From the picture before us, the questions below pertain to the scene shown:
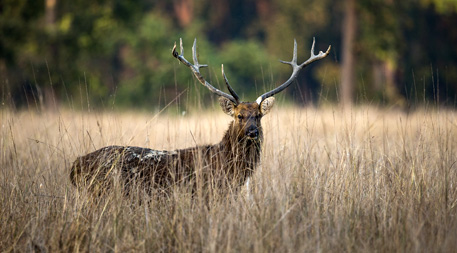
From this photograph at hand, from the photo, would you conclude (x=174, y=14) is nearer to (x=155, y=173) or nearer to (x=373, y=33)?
(x=373, y=33)

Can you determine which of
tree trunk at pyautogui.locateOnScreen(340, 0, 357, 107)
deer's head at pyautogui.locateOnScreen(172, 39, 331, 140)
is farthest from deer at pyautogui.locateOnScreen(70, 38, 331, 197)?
tree trunk at pyautogui.locateOnScreen(340, 0, 357, 107)

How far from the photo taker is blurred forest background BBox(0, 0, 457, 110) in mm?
18016

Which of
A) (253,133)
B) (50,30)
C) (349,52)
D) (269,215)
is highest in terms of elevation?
(50,30)

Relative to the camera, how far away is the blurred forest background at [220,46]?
18.0 m

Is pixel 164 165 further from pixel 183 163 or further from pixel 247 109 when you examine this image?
pixel 247 109

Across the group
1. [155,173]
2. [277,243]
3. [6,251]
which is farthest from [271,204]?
[6,251]

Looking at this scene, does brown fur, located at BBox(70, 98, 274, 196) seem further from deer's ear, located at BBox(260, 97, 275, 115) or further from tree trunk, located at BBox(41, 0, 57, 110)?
tree trunk, located at BBox(41, 0, 57, 110)

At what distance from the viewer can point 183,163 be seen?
550cm

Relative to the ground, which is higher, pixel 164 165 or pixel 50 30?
pixel 50 30

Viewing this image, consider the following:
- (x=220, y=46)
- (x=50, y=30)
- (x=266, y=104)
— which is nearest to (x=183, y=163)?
(x=266, y=104)

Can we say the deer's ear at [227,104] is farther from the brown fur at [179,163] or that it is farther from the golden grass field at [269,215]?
the golden grass field at [269,215]

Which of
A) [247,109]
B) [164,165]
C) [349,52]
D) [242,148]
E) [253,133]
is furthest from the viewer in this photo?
[349,52]

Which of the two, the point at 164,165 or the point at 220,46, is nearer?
the point at 164,165

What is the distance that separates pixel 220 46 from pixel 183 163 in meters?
28.1
